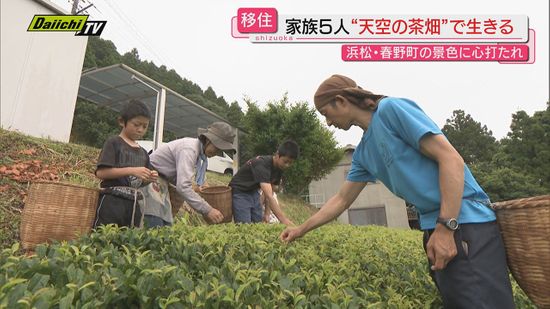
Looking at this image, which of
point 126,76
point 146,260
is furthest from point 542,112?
point 146,260

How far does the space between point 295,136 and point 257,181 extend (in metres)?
11.1

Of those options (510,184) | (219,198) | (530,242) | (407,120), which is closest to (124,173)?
(219,198)

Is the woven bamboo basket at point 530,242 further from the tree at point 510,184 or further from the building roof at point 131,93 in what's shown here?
the tree at point 510,184

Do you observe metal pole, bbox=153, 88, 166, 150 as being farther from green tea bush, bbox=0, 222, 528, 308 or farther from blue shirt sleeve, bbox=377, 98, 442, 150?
blue shirt sleeve, bbox=377, 98, 442, 150

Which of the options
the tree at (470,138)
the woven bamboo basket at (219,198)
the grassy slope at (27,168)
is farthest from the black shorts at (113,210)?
the tree at (470,138)

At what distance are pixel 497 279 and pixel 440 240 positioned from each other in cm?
31

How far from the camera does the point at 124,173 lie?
122 inches

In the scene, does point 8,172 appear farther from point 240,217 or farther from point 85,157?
point 240,217

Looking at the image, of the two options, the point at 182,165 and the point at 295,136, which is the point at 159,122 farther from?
the point at 182,165

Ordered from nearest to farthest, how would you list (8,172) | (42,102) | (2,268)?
(2,268) < (8,172) < (42,102)

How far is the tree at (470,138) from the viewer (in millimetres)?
49688

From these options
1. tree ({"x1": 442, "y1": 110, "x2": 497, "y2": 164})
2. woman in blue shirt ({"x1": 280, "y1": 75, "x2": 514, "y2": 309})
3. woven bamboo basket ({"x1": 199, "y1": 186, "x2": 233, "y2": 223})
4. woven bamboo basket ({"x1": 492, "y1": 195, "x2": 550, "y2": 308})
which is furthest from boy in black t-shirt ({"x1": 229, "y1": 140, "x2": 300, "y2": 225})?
tree ({"x1": 442, "y1": 110, "x2": 497, "y2": 164})

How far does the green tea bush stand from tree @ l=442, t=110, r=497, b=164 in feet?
170

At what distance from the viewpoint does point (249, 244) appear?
2.77m
